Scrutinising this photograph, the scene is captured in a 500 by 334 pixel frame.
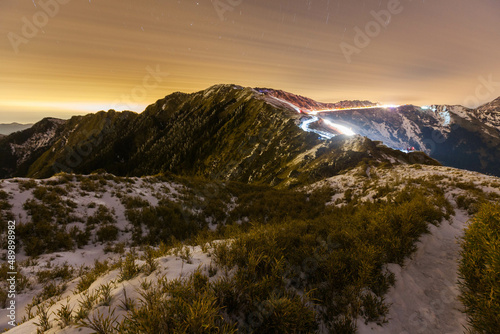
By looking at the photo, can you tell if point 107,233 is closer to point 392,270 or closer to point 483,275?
point 392,270

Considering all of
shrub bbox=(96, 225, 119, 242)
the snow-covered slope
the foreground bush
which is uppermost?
the foreground bush

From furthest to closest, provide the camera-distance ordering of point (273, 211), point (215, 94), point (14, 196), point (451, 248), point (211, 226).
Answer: point (215, 94) < point (273, 211) < point (211, 226) < point (14, 196) < point (451, 248)

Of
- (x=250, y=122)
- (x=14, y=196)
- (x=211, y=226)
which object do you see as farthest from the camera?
(x=250, y=122)

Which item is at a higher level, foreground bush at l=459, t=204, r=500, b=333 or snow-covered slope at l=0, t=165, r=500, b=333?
foreground bush at l=459, t=204, r=500, b=333

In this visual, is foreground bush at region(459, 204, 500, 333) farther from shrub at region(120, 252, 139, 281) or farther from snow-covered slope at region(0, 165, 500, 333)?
shrub at region(120, 252, 139, 281)

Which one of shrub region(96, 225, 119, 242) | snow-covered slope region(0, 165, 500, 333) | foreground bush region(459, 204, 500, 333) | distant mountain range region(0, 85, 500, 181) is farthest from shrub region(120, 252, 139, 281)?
distant mountain range region(0, 85, 500, 181)

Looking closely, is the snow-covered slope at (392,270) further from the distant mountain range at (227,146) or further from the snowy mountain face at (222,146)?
the distant mountain range at (227,146)

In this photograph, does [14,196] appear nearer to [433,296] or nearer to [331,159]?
[433,296]

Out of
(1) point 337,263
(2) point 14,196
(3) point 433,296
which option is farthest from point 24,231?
(3) point 433,296
